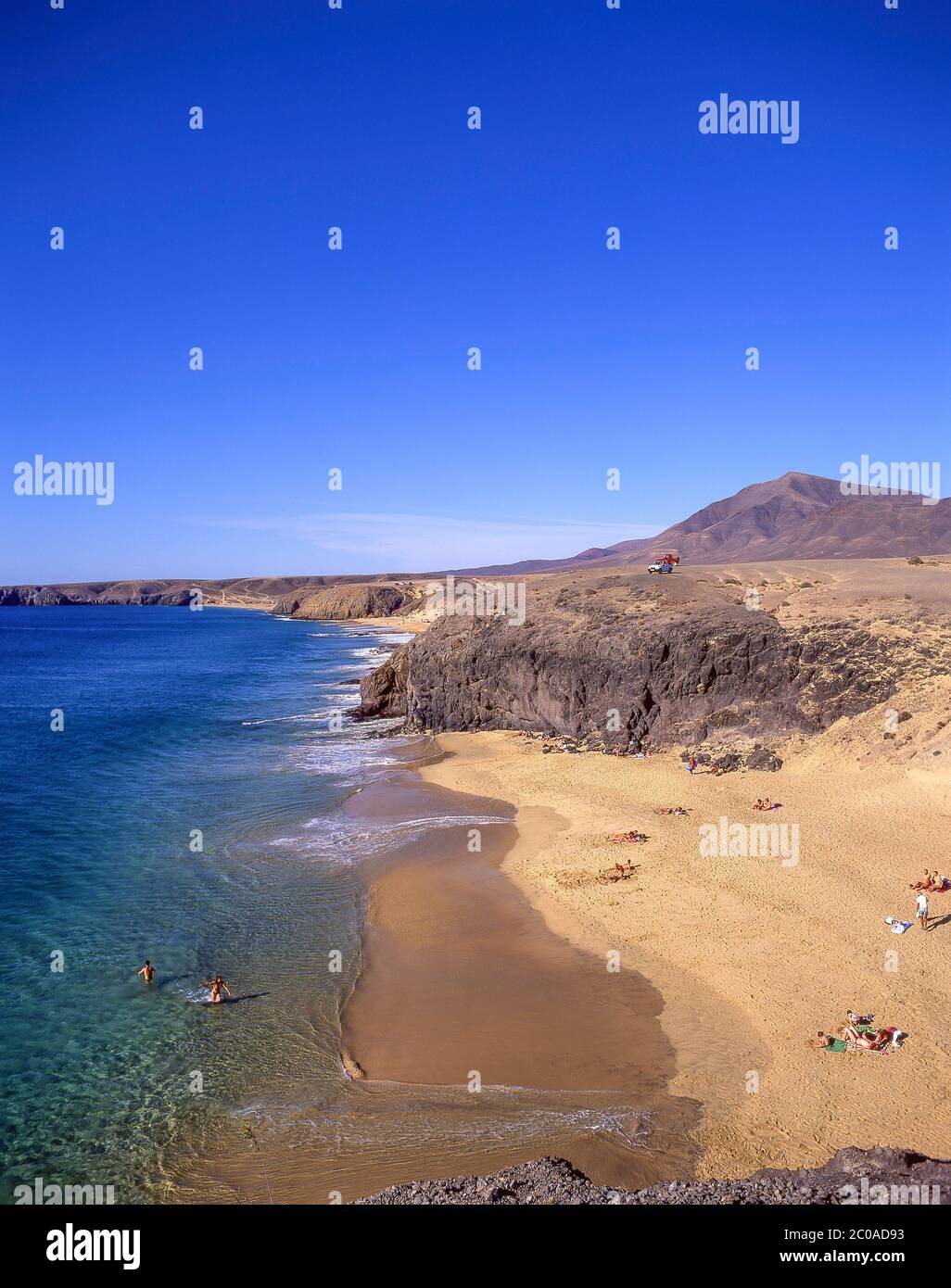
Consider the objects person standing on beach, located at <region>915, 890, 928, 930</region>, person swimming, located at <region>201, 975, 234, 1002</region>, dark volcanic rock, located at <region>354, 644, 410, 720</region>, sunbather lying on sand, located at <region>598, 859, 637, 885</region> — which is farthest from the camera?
dark volcanic rock, located at <region>354, 644, 410, 720</region>

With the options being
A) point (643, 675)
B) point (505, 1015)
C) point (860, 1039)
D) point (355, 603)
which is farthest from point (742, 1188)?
point (355, 603)

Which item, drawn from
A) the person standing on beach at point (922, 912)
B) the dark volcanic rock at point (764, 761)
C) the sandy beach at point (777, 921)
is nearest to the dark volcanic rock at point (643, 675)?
the dark volcanic rock at point (764, 761)

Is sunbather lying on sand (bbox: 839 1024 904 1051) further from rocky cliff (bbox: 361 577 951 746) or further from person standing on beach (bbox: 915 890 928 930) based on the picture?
rocky cliff (bbox: 361 577 951 746)

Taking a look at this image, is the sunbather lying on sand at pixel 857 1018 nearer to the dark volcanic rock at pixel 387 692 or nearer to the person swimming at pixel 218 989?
the person swimming at pixel 218 989

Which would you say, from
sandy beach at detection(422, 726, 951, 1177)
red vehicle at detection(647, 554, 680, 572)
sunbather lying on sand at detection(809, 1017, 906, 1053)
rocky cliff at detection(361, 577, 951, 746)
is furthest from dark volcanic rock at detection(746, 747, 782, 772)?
red vehicle at detection(647, 554, 680, 572)

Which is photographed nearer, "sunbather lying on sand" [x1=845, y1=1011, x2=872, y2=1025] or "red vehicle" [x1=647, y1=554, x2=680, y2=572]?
"sunbather lying on sand" [x1=845, y1=1011, x2=872, y2=1025]
